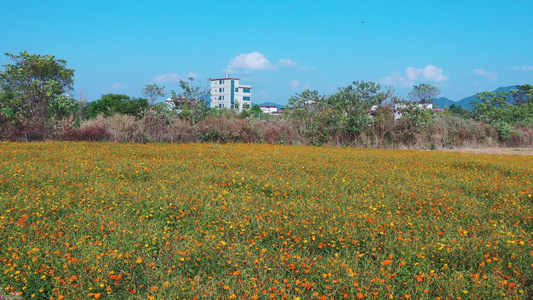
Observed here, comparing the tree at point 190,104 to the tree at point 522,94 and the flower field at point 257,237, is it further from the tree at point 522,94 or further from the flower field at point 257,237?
the tree at point 522,94

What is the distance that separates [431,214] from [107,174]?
746 centimetres

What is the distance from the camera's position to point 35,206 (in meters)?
6.44

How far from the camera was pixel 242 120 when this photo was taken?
22188mm

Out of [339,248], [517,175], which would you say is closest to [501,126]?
[517,175]

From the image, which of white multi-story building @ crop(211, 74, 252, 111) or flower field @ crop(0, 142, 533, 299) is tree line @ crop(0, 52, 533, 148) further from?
white multi-story building @ crop(211, 74, 252, 111)

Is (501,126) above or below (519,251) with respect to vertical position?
above

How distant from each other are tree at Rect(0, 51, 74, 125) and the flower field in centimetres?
1177

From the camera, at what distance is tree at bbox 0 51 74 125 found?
1911cm

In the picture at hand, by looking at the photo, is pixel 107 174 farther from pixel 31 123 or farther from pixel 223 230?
pixel 31 123

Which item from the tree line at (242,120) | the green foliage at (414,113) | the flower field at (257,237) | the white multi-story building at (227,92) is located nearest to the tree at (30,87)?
the tree line at (242,120)

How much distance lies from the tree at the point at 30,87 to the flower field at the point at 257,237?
38.6ft

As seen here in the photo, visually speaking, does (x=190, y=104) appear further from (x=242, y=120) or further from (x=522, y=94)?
(x=522, y=94)

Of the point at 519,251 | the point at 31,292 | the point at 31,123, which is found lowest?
the point at 31,292

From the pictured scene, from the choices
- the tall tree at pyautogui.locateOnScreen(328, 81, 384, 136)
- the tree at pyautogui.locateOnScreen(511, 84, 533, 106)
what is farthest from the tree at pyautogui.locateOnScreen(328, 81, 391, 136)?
the tree at pyautogui.locateOnScreen(511, 84, 533, 106)
